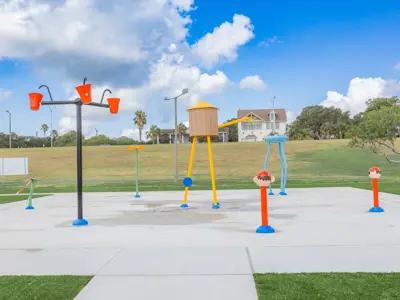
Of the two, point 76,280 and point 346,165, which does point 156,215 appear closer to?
point 76,280

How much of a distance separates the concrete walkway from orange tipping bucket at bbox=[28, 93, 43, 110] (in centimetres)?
277

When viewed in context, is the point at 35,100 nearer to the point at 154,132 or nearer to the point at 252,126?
the point at 252,126

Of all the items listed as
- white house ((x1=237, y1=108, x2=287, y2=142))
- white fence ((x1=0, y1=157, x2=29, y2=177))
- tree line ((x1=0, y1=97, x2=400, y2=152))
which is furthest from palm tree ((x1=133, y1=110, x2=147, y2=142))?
white fence ((x1=0, y1=157, x2=29, y2=177))

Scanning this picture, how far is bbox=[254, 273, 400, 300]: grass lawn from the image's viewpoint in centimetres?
389

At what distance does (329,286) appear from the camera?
4148mm

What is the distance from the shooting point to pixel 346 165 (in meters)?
43.9

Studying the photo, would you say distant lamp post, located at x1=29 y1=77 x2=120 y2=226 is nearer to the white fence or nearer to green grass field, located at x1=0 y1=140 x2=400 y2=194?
the white fence

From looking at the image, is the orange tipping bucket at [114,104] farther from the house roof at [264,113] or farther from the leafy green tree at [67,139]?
the leafy green tree at [67,139]

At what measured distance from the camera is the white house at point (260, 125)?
7681cm

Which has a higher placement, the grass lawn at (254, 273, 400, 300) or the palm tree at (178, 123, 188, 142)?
the palm tree at (178, 123, 188, 142)

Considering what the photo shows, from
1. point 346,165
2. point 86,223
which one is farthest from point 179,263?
point 346,165

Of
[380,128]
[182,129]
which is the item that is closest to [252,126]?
[182,129]

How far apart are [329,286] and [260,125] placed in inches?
2931

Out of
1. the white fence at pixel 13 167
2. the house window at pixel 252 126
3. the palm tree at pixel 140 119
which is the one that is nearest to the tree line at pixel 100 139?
the palm tree at pixel 140 119
